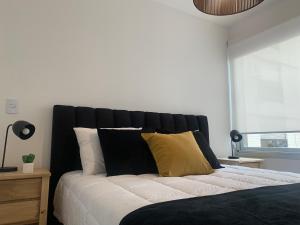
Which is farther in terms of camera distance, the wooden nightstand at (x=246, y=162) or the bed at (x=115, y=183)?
the wooden nightstand at (x=246, y=162)

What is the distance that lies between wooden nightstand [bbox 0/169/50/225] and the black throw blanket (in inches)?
39.1

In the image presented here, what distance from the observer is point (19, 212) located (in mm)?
1561

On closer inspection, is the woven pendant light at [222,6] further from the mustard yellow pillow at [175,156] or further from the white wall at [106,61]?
the white wall at [106,61]

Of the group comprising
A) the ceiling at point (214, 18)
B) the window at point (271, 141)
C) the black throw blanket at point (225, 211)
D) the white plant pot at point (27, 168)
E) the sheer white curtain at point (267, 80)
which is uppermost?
the ceiling at point (214, 18)

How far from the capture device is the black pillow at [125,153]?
1778 millimetres

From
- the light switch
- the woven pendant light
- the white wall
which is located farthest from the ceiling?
the light switch

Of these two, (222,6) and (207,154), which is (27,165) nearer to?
(207,154)

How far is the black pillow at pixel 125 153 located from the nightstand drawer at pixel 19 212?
0.54 metres

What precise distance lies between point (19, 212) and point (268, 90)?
282 cm

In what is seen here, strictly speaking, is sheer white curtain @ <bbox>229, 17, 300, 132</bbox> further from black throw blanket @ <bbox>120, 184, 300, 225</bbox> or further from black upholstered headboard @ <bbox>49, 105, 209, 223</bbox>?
black throw blanket @ <bbox>120, 184, 300, 225</bbox>

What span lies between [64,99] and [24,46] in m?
0.57

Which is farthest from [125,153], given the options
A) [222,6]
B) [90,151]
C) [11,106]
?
[222,6]

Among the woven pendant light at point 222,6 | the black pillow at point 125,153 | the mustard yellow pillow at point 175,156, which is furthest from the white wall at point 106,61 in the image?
the woven pendant light at point 222,6

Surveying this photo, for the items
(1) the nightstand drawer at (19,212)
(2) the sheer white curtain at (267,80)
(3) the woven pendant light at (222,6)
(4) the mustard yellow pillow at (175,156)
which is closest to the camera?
(1) the nightstand drawer at (19,212)
